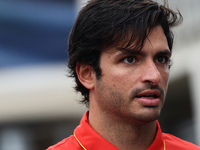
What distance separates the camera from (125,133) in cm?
300

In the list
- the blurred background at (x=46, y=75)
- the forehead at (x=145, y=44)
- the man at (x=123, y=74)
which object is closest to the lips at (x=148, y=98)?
the man at (x=123, y=74)

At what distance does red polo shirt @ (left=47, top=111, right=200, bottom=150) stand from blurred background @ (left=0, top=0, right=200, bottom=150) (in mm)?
9145

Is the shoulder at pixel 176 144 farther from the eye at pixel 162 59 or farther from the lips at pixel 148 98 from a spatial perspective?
the eye at pixel 162 59

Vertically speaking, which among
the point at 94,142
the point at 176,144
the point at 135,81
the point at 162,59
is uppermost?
the point at 162,59

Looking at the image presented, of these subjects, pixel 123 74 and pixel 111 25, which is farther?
pixel 111 25

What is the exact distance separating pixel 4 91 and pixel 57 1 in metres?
4.94

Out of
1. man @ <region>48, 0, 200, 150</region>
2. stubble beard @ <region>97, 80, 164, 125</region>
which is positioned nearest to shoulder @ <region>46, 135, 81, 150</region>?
man @ <region>48, 0, 200, 150</region>

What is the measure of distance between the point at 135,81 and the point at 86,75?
63 cm

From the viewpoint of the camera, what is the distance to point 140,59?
9.65 ft

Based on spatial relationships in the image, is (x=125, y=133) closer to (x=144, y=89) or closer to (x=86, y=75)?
(x=144, y=89)

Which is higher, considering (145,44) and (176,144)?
(145,44)

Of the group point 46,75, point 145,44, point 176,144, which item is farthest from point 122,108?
point 46,75

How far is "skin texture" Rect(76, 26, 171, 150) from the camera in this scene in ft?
9.30

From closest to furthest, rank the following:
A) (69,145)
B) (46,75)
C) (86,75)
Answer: (69,145)
(86,75)
(46,75)
